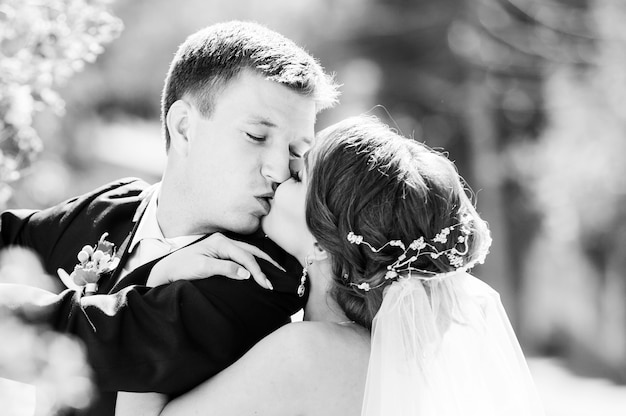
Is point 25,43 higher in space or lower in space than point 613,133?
higher

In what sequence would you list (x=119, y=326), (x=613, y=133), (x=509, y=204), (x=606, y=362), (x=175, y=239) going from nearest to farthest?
(x=119, y=326), (x=175, y=239), (x=613, y=133), (x=606, y=362), (x=509, y=204)

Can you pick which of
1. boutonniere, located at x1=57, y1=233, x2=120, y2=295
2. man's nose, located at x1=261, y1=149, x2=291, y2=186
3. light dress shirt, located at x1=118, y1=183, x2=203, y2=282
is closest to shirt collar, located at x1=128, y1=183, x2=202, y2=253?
light dress shirt, located at x1=118, y1=183, x2=203, y2=282

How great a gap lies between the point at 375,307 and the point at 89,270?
3.56ft

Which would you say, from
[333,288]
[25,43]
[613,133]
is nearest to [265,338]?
[333,288]

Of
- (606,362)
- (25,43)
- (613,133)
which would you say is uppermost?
(25,43)

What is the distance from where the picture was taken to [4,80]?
303 centimetres

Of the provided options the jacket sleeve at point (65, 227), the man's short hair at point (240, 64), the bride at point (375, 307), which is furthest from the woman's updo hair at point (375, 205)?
the jacket sleeve at point (65, 227)

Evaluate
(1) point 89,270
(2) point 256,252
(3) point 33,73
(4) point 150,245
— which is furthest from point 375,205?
(3) point 33,73

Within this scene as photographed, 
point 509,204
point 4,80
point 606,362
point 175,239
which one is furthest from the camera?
point 509,204

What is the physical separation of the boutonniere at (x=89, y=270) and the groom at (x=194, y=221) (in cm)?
2

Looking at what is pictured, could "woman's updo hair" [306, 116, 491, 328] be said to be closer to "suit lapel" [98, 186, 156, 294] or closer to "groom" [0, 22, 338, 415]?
"groom" [0, 22, 338, 415]

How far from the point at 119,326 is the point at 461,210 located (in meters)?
1.26

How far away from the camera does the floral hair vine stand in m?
3.06

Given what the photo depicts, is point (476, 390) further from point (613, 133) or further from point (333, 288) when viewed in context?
point (613, 133)
